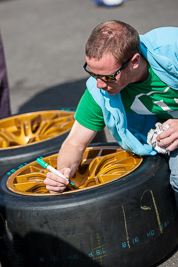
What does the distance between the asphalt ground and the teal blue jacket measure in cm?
226

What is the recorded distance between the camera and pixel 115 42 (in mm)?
2477

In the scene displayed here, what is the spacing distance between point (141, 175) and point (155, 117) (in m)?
0.49

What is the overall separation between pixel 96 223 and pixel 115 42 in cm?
91

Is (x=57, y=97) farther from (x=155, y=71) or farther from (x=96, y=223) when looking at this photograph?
(x=96, y=223)

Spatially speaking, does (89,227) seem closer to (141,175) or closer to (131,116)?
(141,175)

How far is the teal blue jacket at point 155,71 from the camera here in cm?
265

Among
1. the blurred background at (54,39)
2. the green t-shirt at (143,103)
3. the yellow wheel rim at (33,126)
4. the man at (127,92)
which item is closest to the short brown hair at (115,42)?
the man at (127,92)

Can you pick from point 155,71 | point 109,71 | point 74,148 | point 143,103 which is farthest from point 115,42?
point 74,148

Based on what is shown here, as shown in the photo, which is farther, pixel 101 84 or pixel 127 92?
pixel 127 92

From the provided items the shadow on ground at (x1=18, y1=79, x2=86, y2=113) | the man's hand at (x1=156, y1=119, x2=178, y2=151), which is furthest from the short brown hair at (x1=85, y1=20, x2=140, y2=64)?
the shadow on ground at (x1=18, y1=79, x2=86, y2=113)

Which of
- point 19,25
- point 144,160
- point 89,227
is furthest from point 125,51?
point 19,25

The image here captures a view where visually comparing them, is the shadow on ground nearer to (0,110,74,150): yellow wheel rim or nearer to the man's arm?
(0,110,74,150): yellow wheel rim

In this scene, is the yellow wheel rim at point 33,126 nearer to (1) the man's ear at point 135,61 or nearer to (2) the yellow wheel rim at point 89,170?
(2) the yellow wheel rim at point 89,170

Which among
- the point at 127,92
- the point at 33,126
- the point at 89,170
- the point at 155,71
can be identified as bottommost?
the point at 33,126
